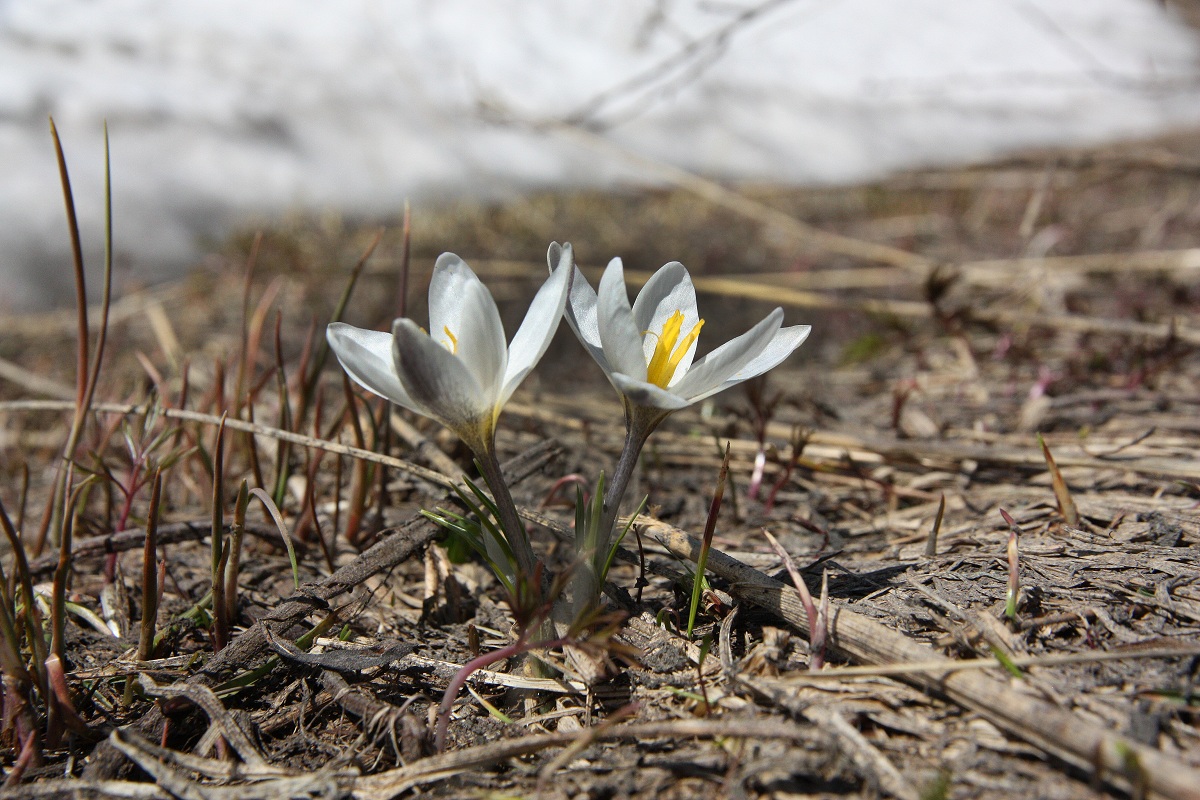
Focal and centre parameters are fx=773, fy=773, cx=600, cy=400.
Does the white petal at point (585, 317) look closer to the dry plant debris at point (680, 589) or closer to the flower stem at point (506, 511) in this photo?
the flower stem at point (506, 511)

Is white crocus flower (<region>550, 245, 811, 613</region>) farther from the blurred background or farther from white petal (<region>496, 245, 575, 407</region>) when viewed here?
the blurred background

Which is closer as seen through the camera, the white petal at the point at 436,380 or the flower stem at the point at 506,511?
the white petal at the point at 436,380

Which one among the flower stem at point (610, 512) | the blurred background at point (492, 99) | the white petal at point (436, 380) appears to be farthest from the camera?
the blurred background at point (492, 99)

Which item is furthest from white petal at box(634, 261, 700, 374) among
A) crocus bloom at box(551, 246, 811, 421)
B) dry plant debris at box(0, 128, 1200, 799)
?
dry plant debris at box(0, 128, 1200, 799)

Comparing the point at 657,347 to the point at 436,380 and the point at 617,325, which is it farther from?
the point at 436,380

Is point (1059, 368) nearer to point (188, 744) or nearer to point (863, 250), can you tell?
point (863, 250)

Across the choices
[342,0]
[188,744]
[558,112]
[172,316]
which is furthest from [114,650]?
[342,0]

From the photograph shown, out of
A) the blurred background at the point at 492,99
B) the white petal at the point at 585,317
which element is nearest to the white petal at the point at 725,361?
the white petal at the point at 585,317

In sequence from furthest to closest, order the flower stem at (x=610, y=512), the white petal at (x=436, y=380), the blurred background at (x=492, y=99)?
1. the blurred background at (x=492, y=99)
2. the flower stem at (x=610, y=512)
3. the white petal at (x=436, y=380)
